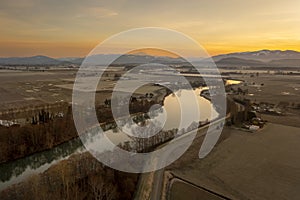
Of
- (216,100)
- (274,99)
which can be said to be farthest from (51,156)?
(274,99)

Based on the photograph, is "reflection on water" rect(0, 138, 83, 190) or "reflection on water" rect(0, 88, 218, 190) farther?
"reflection on water" rect(0, 88, 218, 190)

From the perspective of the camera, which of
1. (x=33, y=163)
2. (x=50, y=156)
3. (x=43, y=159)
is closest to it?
(x=33, y=163)

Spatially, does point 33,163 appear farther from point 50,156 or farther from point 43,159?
point 50,156

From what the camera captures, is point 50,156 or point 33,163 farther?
point 50,156

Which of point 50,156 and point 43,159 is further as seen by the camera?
point 50,156

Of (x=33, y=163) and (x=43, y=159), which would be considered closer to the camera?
(x=33, y=163)

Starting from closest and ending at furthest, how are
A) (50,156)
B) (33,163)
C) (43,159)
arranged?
1. (33,163)
2. (43,159)
3. (50,156)

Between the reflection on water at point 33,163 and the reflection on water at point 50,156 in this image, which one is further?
the reflection on water at point 50,156

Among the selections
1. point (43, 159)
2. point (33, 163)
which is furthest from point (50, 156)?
point (33, 163)

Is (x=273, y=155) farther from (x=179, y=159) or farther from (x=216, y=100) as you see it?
(x=216, y=100)

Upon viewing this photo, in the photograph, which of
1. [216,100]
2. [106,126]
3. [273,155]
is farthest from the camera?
[216,100]

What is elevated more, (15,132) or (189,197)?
(15,132)
